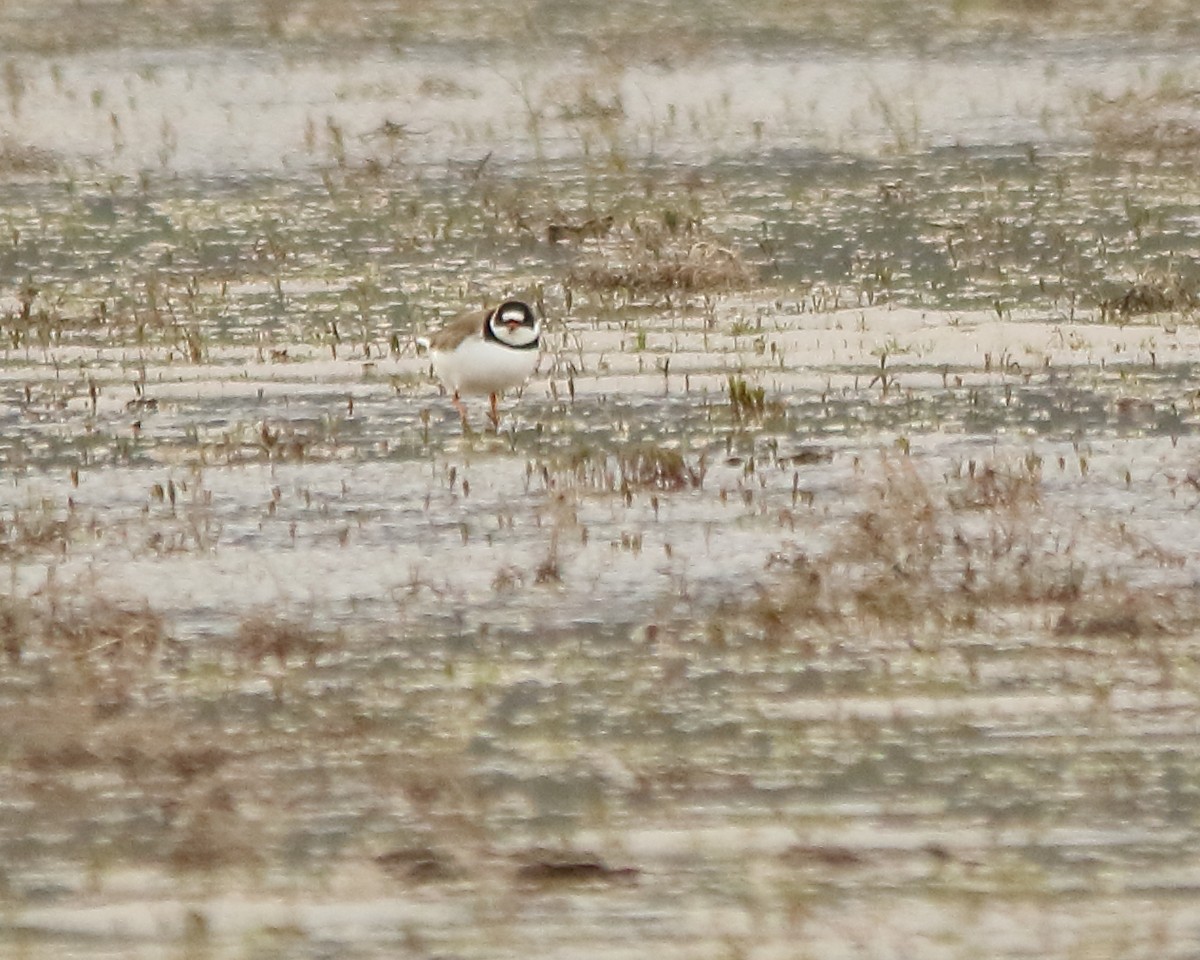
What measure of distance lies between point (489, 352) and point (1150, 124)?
9701mm

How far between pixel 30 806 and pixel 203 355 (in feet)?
25.9

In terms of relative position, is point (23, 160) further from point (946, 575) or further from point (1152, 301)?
point (946, 575)

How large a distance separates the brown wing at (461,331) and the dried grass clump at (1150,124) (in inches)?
348

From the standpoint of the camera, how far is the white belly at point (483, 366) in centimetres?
1246

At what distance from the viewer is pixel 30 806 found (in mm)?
6809

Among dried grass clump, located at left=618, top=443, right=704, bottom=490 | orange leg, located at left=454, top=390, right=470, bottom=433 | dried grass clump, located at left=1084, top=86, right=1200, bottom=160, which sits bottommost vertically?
dried grass clump, located at left=618, top=443, right=704, bottom=490

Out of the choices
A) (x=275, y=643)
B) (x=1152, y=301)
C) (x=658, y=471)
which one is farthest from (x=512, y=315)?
(x=275, y=643)

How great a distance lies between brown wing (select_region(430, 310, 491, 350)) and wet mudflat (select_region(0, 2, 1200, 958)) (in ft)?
1.07

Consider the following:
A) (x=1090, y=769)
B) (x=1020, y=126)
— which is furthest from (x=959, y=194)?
(x=1090, y=769)

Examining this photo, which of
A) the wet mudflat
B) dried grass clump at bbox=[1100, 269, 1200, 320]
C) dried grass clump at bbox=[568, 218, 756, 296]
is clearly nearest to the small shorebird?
the wet mudflat

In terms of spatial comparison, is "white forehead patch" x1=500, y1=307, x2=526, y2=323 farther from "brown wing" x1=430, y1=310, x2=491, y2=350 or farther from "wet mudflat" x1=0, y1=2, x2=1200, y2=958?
"wet mudflat" x1=0, y1=2, x2=1200, y2=958

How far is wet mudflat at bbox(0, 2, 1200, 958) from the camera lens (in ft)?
20.2

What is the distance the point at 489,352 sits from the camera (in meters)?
12.4

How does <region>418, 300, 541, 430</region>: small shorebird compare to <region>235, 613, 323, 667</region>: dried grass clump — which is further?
<region>418, 300, 541, 430</region>: small shorebird
